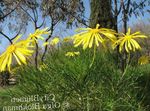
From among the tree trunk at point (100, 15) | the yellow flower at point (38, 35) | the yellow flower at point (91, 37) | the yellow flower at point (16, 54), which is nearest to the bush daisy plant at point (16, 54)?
the yellow flower at point (16, 54)

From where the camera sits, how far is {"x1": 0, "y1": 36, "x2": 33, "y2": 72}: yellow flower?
270 centimetres

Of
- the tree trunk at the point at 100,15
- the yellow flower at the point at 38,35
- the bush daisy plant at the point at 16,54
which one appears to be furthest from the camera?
the tree trunk at the point at 100,15

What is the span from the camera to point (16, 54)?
2.76 metres

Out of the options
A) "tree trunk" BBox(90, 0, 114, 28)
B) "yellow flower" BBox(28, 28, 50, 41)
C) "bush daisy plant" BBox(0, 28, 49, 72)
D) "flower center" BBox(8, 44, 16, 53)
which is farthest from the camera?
"tree trunk" BBox(90, 0, 114, 28)

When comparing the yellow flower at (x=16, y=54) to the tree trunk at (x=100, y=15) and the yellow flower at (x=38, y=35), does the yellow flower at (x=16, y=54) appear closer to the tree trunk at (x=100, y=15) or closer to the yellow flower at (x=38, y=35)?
the yellow flower at (x=38, y=35)

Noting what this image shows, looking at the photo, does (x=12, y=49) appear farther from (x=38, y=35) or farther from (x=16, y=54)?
(x=38, y=35)

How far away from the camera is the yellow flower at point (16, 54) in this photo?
2695 mm

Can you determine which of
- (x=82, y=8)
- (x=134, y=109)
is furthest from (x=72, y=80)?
(x=82, y=8)

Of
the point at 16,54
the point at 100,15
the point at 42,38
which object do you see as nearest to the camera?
the point at 16,54

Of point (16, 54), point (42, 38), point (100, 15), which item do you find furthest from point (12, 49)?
point (100, 15)

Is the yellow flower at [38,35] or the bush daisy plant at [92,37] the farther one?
the yellow flower at [38,35]

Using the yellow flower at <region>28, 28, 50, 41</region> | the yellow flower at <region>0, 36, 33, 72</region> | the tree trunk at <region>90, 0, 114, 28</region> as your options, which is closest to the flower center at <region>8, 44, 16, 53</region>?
the yellow flower at <region>0, 36, 33, 72</region>

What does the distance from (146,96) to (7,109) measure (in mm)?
1130

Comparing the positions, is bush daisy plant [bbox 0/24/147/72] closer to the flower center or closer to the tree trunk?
the flower center
